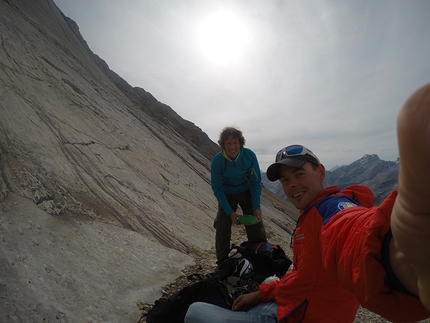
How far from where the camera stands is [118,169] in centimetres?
569

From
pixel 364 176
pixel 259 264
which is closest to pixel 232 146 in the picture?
pixel 259 264

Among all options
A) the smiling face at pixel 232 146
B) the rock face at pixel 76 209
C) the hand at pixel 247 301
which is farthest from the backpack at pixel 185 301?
the smiling face at pixel 232 146

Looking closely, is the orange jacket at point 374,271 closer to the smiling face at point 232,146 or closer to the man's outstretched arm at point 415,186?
the man's outstretched arm at point 415,186

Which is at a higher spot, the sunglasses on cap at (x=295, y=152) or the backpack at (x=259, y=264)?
the sunglasses on cap at (x=295, y=152)

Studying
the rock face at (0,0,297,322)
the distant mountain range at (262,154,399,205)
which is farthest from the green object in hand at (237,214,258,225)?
the distant mountain range at (262,154,399,205)

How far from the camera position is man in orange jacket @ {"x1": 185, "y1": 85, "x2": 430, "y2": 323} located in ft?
1.64

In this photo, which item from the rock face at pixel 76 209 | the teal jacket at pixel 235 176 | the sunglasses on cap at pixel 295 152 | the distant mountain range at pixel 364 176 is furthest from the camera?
the distant mountain range at pixel 364 176

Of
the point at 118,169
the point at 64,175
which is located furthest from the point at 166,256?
the point at 118,169

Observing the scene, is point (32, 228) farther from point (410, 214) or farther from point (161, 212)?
point (410, 214)

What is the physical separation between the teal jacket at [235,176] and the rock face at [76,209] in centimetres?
123

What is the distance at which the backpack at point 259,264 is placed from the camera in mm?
3027

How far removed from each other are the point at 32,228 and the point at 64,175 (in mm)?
1430

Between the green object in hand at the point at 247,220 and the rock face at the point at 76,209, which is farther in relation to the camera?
the green object in hand at the point at 247,220

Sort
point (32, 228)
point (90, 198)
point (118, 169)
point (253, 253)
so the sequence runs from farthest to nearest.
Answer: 1. point (118, 169)
2. point (90, 198)
3. point (253, 253)
4. point (32, 228)
